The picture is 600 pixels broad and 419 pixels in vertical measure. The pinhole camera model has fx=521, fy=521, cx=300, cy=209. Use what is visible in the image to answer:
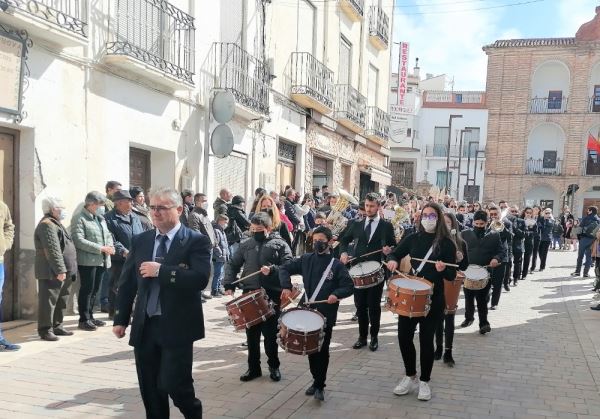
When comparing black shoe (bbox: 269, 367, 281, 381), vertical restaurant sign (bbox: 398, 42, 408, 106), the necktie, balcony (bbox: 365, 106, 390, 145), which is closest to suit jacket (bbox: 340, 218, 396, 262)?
black shoe (bbox: 269, 367, 281, 381)

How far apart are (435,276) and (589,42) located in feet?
123

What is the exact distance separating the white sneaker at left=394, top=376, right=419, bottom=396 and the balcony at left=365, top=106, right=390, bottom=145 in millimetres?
16524

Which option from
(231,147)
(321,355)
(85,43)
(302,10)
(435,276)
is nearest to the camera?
(321,355)

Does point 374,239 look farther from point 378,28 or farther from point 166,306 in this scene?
point 378,28

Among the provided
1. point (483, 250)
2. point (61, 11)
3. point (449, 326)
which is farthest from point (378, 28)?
point (449, 326)

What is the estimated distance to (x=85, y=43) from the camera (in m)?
7.13

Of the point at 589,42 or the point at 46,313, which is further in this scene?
the point at 589,42

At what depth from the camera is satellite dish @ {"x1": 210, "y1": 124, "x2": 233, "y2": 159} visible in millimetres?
10813

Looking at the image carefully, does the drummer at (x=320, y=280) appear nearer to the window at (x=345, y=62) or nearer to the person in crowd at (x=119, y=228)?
the person in crowd at (x=119, y=228)

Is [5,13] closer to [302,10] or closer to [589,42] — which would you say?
[302,10]

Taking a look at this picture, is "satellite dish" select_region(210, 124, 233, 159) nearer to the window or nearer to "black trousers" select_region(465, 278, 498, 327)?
"black trousers" select_region(465, 278, 498, 327)

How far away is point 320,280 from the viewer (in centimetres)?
503

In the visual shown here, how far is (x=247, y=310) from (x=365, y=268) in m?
1.98

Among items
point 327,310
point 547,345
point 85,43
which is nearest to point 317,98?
point 85,43
